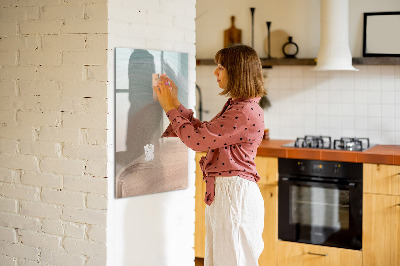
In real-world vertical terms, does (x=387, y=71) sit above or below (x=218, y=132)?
above

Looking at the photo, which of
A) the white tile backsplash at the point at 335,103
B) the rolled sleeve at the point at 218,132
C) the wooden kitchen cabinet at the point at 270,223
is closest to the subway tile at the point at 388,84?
the white tile backsplash at the point at 335,103

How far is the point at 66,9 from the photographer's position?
8.95 feet

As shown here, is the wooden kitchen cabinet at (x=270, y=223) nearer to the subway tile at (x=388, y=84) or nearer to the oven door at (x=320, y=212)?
the oven door at (x=320, y=212)

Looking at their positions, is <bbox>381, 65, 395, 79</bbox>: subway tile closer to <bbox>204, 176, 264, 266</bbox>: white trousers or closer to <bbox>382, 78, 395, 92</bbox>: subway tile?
<bbox>382, 78, 395, 92</bbox>: subway tile

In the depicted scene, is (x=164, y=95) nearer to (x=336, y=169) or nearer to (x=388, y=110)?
(x=336, y=169)

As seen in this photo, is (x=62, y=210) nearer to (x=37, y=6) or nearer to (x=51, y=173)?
(x=51, y=173)

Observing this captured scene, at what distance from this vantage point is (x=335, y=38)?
13.8 ft

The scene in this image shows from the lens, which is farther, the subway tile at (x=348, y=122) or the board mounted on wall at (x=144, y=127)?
the subway tile at (x=348, y=122)

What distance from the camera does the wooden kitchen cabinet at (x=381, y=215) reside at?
3.70 meters

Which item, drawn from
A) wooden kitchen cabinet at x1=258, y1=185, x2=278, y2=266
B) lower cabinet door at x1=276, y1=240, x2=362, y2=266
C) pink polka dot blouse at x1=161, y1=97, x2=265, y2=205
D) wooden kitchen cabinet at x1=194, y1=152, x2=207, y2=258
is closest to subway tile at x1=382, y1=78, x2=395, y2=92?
wooden kitchen cabinet at x1=258, y1=185, x2=278, y2=266

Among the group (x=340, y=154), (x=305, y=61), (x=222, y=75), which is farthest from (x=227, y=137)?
(x=305, y=61)

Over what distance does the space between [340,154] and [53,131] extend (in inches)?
77.0

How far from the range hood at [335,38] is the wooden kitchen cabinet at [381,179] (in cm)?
79

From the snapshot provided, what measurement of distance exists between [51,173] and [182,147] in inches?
26.7
